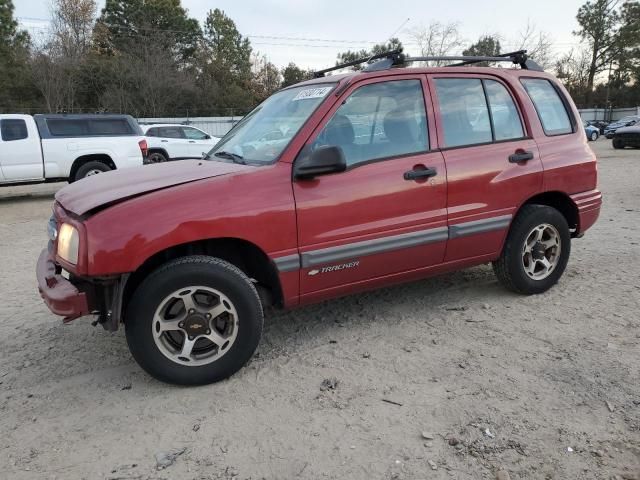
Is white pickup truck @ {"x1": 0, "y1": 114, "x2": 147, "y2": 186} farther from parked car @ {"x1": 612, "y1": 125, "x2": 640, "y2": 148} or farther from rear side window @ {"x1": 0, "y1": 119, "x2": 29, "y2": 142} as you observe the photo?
parked car @ {"x1": 612, "y1": 125, "x2": 640, "y2": 148}

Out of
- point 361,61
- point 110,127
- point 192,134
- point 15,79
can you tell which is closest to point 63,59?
point 15,79

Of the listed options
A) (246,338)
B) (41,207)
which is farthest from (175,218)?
(41,207)

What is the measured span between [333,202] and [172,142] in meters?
14.1

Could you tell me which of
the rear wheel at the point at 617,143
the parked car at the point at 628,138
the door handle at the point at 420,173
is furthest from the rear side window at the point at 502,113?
the rear wheel at the point at 617,143

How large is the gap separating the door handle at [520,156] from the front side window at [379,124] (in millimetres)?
800

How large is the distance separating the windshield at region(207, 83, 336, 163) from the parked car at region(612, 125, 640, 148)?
71.5ft

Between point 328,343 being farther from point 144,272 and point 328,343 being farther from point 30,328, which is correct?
point 30,328

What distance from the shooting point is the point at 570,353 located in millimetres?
3359

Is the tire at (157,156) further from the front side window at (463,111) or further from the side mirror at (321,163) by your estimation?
the side mirror at (321,163)

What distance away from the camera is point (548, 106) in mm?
4391

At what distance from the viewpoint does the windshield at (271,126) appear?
3432 millimetres

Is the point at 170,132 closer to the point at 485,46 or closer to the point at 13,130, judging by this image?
the point at 13,130

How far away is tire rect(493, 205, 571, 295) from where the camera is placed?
417 cm

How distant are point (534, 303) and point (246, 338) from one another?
249 cm
